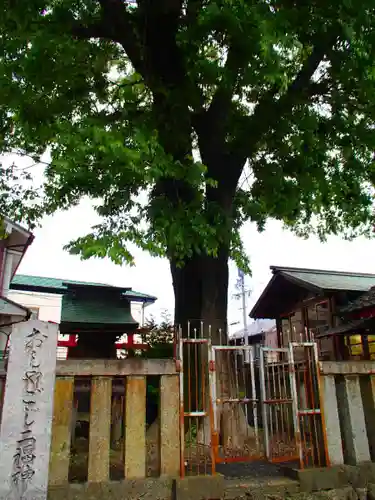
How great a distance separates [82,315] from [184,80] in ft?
43.8

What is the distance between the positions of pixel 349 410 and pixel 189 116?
561cm

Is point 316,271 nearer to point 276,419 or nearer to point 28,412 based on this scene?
point 276,419

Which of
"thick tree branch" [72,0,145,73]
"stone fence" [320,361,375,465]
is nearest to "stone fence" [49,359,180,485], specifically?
"stone fence" [320,361,375,465]

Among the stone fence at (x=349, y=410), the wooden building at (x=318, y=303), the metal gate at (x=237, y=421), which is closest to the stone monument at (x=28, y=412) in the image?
the metal gate at (x=237, y=421)

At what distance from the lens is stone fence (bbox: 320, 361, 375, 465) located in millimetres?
5691

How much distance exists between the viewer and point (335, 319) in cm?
1534

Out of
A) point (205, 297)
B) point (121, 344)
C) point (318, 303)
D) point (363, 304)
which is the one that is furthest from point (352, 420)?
point (121, 344)

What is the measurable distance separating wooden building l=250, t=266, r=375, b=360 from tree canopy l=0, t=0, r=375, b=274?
6.14 m

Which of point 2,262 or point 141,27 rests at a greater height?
point 141,27

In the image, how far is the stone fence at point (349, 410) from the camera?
5691 mm

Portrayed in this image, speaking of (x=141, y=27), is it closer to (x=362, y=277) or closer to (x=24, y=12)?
(x=24, y=12)

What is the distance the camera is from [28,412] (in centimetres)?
A: 457

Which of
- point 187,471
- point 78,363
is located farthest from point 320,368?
point 78,363

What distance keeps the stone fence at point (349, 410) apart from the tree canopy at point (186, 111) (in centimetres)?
274
